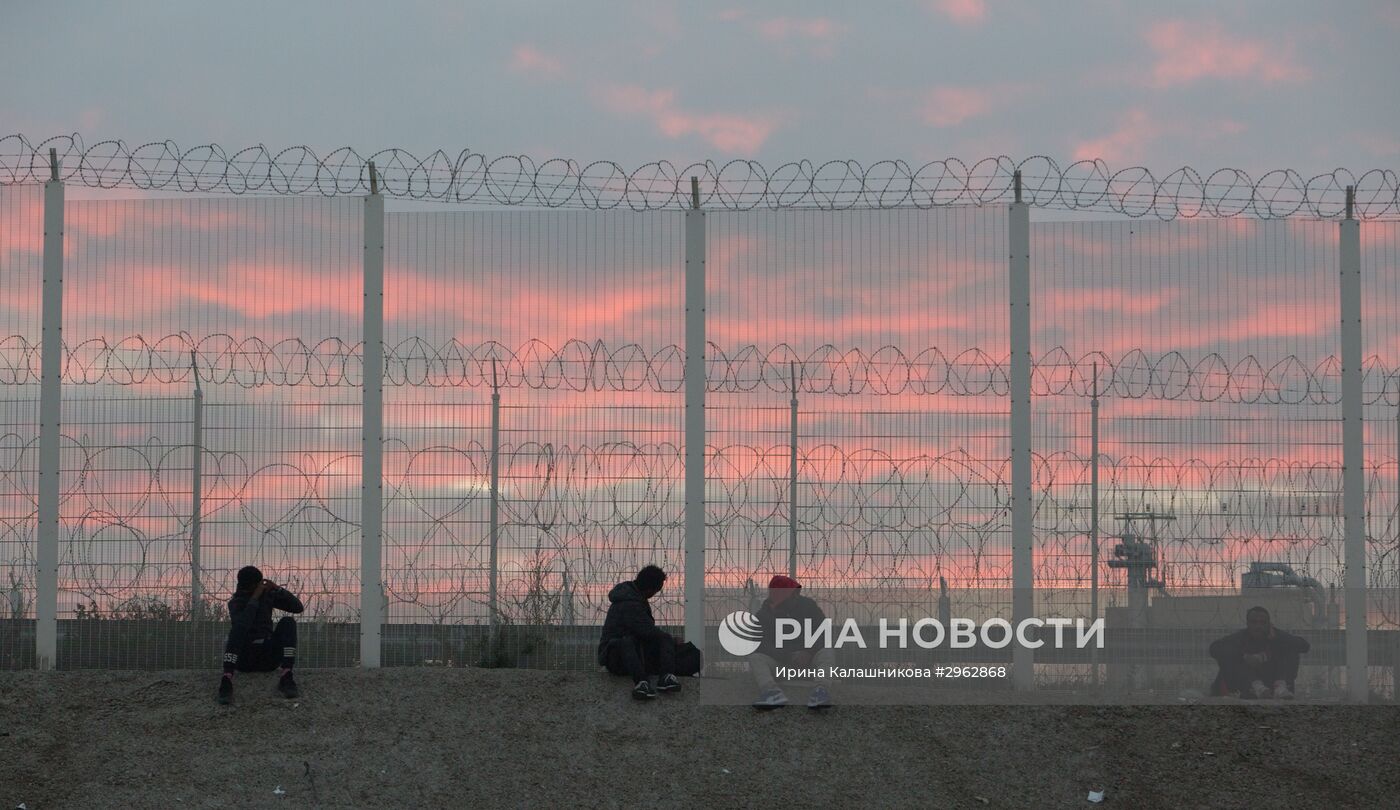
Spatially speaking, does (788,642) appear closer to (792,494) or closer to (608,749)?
(792,494)

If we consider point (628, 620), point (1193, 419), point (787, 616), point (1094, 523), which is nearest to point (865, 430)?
point (787, 616)

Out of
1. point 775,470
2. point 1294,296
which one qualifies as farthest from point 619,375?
point 1294,296

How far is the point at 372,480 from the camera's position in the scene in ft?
40.2

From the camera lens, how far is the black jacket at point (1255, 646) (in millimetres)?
12250

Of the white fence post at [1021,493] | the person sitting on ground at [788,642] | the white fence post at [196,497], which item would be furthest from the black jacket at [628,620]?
the white fence post at [196,497]

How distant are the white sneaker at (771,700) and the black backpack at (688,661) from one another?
0.64 meters

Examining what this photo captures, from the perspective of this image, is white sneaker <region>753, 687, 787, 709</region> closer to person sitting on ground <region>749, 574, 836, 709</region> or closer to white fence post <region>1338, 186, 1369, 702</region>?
person sitting on ground <region>749, 574, 836, 709</region>

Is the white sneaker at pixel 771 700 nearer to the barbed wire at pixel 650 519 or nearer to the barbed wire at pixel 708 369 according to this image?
the barbed wire at pixel 650 519

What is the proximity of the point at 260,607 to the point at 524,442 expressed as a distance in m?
2.42

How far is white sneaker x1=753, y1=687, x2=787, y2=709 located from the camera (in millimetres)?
11469

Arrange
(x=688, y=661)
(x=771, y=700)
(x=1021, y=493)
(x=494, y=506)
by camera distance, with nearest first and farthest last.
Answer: (x=771, y=700), (x=688, y=661), (x=1021, y=493), (x=494, y=506)

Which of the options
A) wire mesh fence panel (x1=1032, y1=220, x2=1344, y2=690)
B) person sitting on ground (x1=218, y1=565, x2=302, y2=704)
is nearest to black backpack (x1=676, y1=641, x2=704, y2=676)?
person sitting on ground (x1=218, y1=565, x2=302, y2=704)

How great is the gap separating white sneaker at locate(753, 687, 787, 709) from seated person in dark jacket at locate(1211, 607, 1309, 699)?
141 inches

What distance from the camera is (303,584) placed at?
1241cm
